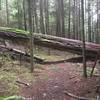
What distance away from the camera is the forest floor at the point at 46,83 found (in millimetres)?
7402

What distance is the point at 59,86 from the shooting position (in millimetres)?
8250

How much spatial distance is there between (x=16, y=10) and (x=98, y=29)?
44.5 feet

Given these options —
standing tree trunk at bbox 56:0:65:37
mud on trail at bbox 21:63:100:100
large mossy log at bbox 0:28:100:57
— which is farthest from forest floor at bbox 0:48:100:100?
standing tree trunk at bbox 56:0:65:37

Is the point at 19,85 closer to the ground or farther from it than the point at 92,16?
closer to the ground

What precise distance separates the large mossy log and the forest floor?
102 cm

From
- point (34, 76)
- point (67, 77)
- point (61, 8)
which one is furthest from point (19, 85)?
point (61, 8)

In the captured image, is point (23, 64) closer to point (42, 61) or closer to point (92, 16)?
point (42, 61)

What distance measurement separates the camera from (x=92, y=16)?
35.5 metres

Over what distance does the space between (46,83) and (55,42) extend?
6.44 feet

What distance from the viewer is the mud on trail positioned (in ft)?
24.0

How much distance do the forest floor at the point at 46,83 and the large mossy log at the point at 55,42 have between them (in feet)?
3.36

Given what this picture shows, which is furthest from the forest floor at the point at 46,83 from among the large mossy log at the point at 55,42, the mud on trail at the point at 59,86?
the large mossy log at the point at 55,42

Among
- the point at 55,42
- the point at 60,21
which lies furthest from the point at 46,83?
the point at 60,21

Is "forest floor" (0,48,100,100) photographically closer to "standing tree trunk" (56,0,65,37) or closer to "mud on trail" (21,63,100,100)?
"mud on trail" (21,63,100,100)
